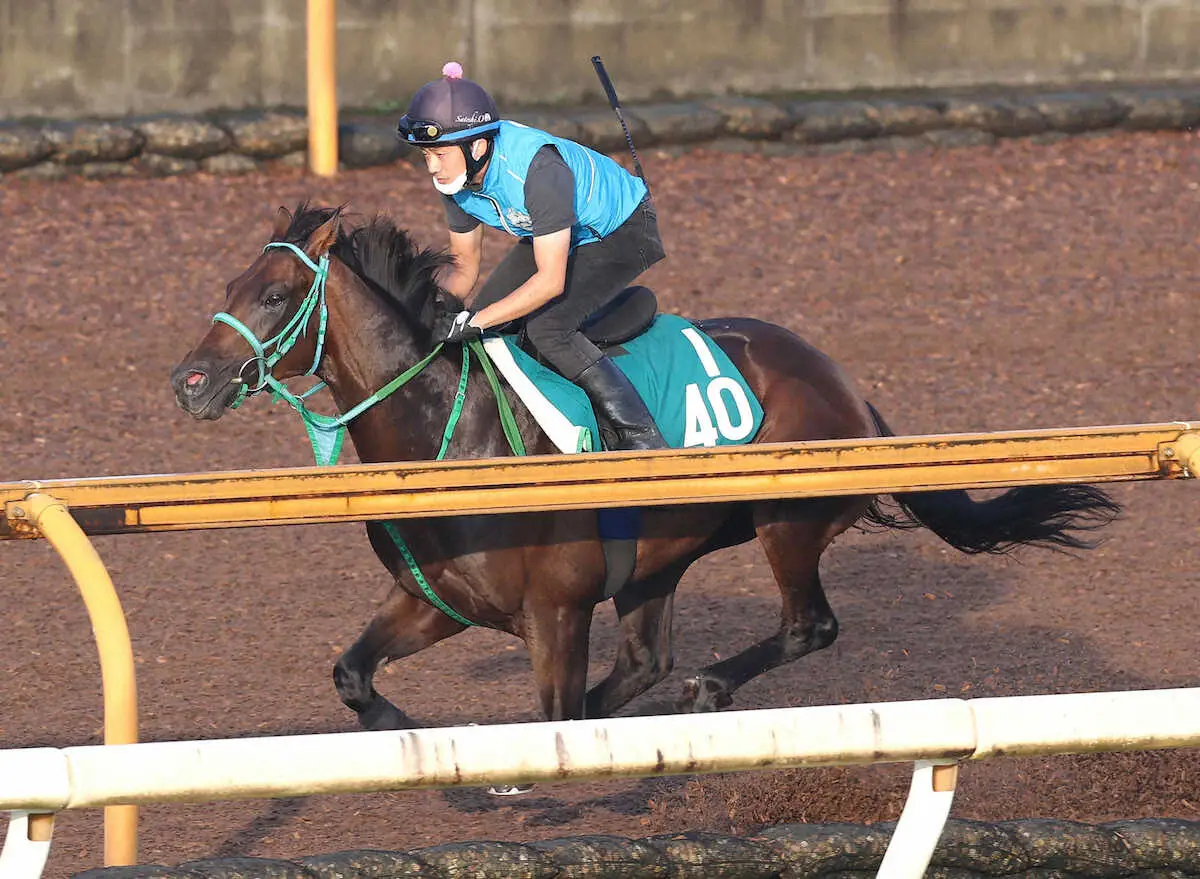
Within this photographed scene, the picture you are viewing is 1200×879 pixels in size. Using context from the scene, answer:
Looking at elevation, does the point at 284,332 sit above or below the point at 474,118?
below

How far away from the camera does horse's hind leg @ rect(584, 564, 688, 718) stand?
5957 mm

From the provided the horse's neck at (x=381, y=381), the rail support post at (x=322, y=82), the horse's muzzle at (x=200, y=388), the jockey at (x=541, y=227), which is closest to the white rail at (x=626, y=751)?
the horse's muzzle at (x=200, y=388)

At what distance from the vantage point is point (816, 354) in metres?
6.18

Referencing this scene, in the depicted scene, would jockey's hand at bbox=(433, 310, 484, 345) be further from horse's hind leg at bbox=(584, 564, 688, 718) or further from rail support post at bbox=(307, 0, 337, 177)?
rail support post at bbox=(307, 0, 337, 177)

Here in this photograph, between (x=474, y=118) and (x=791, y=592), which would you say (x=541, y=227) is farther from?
(x=791, y=592)

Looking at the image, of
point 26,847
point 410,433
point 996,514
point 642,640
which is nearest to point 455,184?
point 410,433

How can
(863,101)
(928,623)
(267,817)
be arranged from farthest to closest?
(863,101), (928,623), (267,817)

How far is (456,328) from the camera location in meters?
5.32

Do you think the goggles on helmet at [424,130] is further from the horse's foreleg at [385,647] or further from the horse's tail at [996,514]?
the horse's tail at [996,514]

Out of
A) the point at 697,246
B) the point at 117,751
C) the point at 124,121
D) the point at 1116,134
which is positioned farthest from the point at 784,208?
the point at 117,751

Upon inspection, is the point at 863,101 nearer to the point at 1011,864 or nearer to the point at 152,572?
the point at 152,572

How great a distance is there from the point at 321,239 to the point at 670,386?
3.54 ft

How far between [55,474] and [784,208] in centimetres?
529

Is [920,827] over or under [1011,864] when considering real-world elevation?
over
